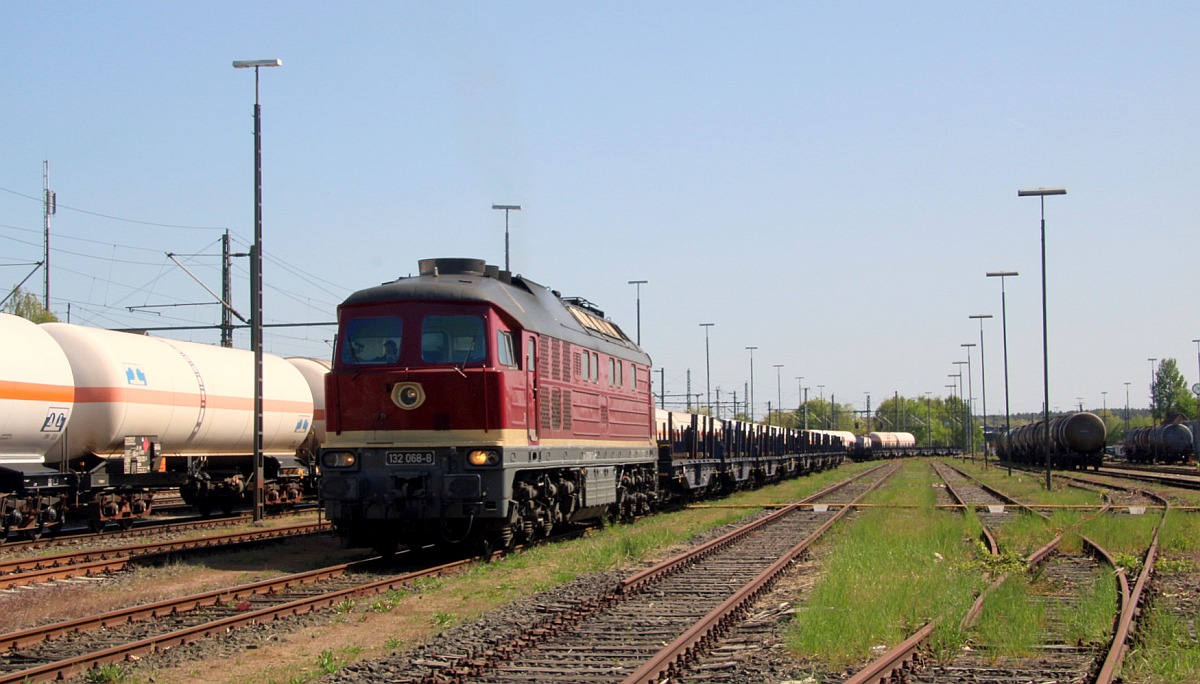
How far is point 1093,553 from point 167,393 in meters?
15.8

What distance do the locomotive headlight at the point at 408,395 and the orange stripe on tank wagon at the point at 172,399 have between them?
7.13 m

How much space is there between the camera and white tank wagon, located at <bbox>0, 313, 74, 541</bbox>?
1822 centimetres

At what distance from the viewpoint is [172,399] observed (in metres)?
22.0

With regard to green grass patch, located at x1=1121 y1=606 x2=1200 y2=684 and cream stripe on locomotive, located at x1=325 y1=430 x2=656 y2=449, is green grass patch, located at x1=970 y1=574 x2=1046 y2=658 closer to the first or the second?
green grass patch, located at x1=1121 y1=606 x2=1200 y2=684

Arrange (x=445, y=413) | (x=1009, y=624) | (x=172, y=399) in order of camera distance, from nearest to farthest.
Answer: (x=1009, y=624) < (x=445, y=413) < (x=172, y=399)

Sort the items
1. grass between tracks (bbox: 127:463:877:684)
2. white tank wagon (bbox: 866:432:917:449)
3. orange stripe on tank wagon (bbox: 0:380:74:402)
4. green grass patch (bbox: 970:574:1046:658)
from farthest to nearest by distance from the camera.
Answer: white tank wagon (bbox: 866:432:917:449) < orange stripe on tank wagon (bbox: 0:380:74:402) < green grass patch (bbox: 970:574:1046:658) < grass between tracks (bbox: 127:463:877:684)

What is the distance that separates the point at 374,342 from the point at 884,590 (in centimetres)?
765

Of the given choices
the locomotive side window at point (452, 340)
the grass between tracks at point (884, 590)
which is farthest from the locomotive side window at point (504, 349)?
the grass between tracks at point (884, 590)

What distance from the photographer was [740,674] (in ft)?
28.7

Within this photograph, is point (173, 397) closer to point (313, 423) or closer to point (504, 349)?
point (313, 423)

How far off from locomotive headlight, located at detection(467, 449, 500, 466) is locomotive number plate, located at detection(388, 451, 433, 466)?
0.57 m

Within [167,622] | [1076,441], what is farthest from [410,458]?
[1076,441]

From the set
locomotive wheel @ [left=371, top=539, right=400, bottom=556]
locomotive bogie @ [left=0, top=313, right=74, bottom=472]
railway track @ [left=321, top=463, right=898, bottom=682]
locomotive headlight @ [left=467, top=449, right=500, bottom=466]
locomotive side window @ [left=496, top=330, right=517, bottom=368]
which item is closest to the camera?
railway track @ [left=321, top=463, right=898, bottom=682]

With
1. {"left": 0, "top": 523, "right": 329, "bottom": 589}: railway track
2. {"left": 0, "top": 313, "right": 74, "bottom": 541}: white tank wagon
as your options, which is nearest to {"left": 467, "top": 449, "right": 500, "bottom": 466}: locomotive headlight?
{"left": 0, "top": 523, "right": 329, "bottom": 589}: railway track
